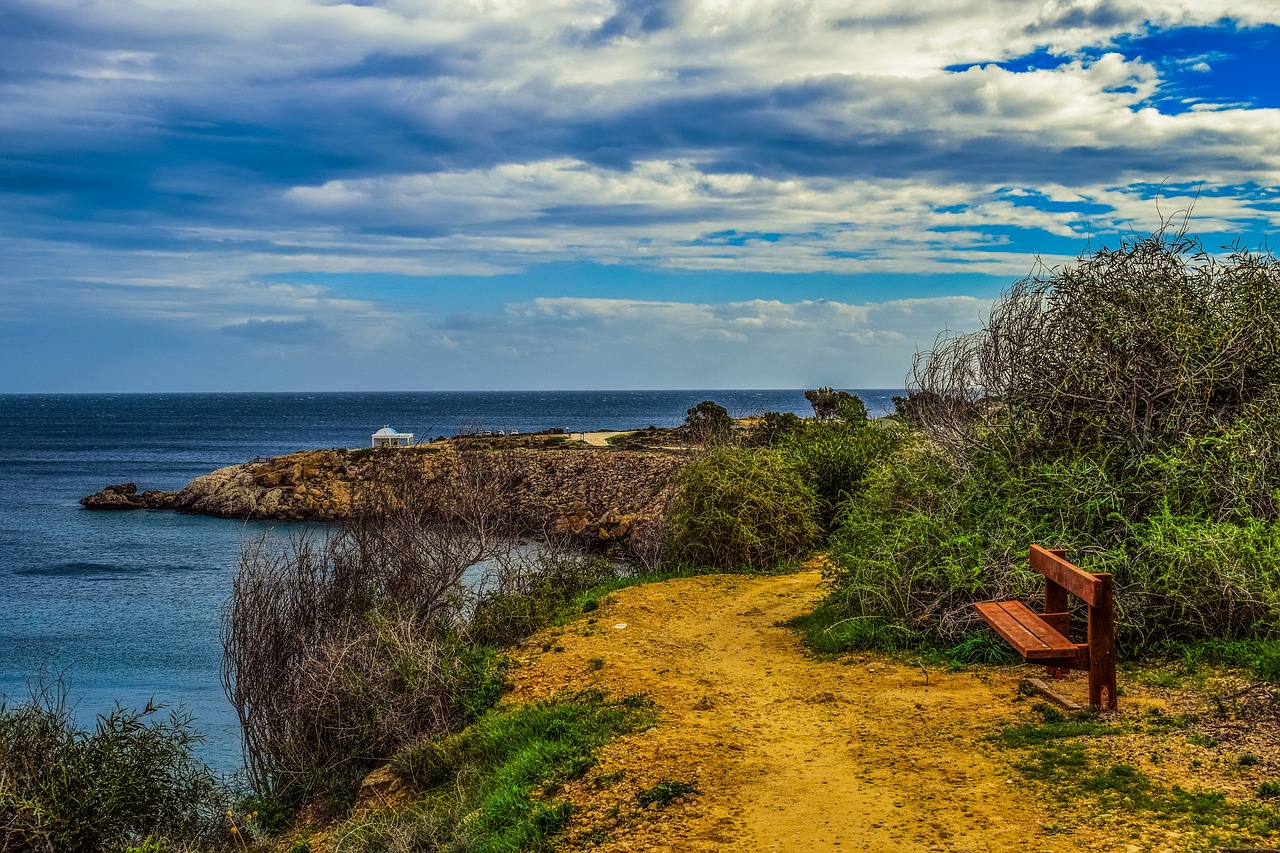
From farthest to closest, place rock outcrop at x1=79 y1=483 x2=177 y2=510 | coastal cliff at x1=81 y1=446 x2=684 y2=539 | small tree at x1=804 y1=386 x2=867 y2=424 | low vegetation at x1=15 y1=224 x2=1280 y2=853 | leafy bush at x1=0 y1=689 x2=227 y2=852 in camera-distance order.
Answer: rock outcrop at x1=79 y1=483 x2=177 y2=510 → coastal cliff at x1=81 y1=446 x2=684 y2=539 → small tree at x1=804 y1=386 x2=867 y2=424 → leafy bush at x1=0 y1=689 x2=227 y2=852 → low vegetation at x1=15 y1=224 x2=1280 y2=853

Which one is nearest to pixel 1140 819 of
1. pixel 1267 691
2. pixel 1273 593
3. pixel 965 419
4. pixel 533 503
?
pixel 1267 691

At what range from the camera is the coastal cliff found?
23.8m

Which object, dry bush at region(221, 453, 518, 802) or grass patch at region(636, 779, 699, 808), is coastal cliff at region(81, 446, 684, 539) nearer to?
dry bush at region(221, 453, 518, 802)

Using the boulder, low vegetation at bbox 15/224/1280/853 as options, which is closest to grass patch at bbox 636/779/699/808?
low vegetation at bbox 15/224/1280/853

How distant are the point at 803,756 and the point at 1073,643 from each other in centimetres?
191

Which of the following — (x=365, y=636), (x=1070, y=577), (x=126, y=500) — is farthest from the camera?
(x=126, y=500)

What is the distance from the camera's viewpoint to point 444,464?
2173cm

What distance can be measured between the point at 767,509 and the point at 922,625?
490 cm

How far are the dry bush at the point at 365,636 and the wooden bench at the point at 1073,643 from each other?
4878 millimetres

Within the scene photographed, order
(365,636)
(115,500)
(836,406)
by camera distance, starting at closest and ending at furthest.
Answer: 1. (365,636)
2. (836,406)
3. (115,500)

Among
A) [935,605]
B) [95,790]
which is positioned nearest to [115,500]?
[95,790]

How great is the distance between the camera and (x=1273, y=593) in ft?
23.2

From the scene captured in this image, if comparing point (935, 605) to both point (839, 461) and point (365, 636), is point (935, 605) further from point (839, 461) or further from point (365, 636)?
point (839, 461)

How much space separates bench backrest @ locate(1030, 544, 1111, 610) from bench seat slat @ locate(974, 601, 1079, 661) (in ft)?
0.94
